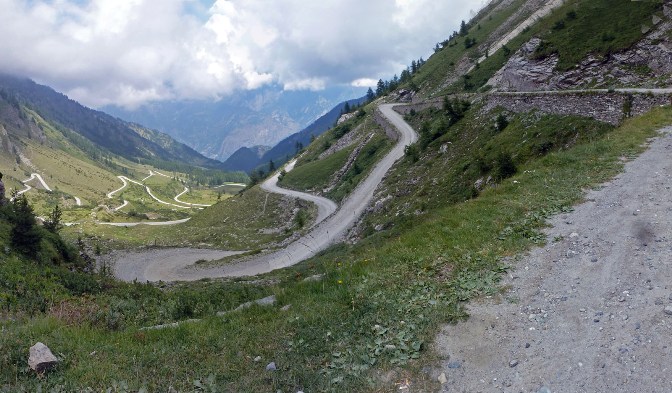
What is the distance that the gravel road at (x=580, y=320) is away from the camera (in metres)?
6.99

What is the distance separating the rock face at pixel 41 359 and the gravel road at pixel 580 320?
8.07 meters

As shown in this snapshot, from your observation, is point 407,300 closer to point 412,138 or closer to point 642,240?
point 642,240

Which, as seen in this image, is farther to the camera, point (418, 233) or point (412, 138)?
point (412, 138)

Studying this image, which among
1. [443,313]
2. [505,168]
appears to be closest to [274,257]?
[505,168]

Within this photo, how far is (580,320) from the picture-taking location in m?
8.43

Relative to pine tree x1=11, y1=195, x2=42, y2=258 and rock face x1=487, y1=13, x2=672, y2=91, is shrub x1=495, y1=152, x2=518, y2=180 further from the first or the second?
pine tree x1=11, y1=195, x2=42, y2=258

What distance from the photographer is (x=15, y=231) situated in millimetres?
32531

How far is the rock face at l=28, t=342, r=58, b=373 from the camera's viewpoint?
7.89 m

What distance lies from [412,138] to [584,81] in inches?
1381

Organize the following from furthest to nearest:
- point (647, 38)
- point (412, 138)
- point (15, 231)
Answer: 1. point (412, 138)
2. point (647, 38)
3. point (15, 231)

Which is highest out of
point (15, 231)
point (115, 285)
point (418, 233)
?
point (15, 231)

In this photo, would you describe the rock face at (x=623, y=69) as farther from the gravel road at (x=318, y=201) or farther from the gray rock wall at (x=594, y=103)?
the gravel road at (x=318, y=201)

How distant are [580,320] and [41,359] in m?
11.5

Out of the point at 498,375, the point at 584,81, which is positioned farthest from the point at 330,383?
the point at 584,81
